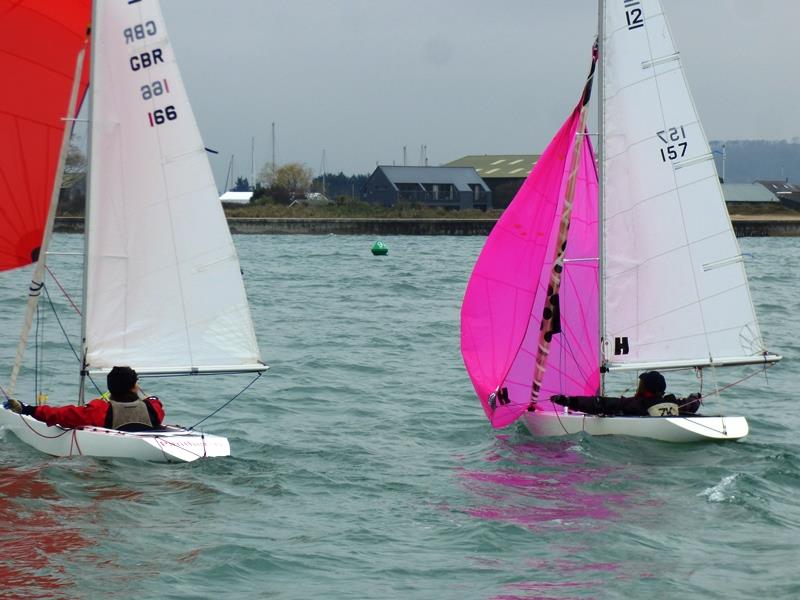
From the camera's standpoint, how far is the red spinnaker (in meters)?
12.6

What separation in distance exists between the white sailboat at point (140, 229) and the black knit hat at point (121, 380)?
382 millimetres

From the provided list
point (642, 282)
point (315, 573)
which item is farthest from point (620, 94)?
point (315, 573)

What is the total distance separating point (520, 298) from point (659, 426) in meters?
2.15

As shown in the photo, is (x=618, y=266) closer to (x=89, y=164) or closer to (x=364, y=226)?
(x=89, y=164)

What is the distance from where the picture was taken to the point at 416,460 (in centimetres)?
1470

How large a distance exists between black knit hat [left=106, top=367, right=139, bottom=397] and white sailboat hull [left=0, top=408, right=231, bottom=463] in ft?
1.27

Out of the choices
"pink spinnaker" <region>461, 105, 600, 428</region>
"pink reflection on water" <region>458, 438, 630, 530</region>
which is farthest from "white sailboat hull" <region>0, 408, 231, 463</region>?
"pink spinnaker" <region>461, 105, 600, 428</region>

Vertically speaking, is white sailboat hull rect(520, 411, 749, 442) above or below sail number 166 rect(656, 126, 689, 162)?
below

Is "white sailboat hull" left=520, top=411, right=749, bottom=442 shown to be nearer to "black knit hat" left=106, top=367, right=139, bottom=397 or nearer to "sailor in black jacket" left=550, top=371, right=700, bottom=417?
"sailor in black jacket" left=550, top=371, right=700, bottom=417

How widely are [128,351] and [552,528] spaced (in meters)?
4.56

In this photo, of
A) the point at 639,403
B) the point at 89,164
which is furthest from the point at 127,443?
the point at 639,403

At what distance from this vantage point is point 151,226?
1311 cm

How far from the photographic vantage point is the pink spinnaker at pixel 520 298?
1496cm

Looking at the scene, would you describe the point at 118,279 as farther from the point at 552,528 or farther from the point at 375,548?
the point at 552,528
